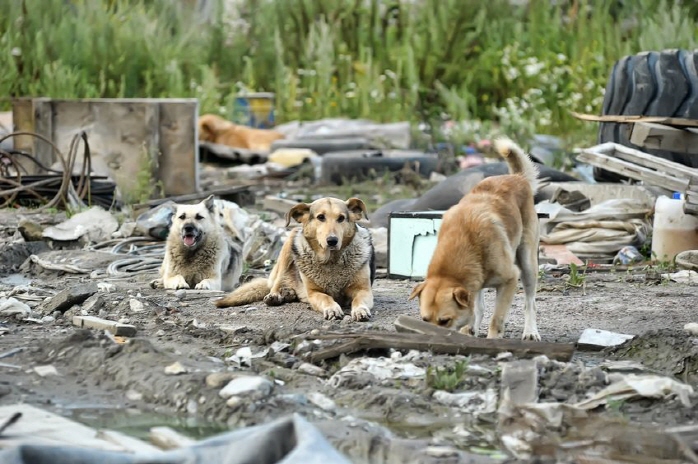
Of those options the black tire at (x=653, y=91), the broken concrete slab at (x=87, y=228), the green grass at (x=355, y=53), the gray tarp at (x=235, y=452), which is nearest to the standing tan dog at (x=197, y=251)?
the broken concrete slab at (x=87, y=228)

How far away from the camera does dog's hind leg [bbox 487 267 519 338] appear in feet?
21.5

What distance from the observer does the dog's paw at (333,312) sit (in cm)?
773

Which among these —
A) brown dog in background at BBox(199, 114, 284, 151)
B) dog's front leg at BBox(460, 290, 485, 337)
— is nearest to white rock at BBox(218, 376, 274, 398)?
dog's front leg at BBox(460, 290, 485, 337)

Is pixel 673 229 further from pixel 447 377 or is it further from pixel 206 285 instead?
pixel 447 377

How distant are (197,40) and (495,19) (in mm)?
5389

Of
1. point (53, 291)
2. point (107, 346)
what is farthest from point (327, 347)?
point (53, 291)

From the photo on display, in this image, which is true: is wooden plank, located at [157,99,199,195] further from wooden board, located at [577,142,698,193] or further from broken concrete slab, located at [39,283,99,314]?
broken concrete slab, located at [39,283,99,314]

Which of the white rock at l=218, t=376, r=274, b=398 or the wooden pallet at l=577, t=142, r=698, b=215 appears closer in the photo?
the white rock at l=218, t=376, r=274, b=398

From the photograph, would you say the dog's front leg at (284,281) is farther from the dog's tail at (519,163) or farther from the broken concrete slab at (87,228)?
the broken concrete slab at (87,228)

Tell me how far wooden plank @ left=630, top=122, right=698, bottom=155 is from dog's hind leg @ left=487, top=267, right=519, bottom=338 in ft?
12.6

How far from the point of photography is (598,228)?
35.0ft

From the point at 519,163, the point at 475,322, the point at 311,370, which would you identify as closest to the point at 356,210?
the point at 519,163

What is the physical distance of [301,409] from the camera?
5.34m

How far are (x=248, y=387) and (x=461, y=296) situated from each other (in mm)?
1346
